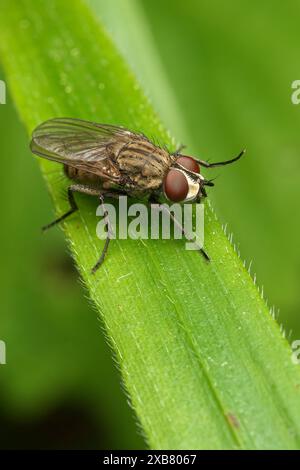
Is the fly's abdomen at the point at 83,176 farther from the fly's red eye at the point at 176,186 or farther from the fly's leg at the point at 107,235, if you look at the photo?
the fly's red eye at the point at 176,186

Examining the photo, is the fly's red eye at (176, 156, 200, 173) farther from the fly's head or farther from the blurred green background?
the blurred green background

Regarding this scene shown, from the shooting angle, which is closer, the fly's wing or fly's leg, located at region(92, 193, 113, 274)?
fly's leg, located at region(92, 193, 113, 274)

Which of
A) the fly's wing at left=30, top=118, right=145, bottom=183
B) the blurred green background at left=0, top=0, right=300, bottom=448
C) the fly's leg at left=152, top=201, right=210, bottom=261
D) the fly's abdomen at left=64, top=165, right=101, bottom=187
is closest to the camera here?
the fly's leg at left=152, top=201, right=210, bottom=261

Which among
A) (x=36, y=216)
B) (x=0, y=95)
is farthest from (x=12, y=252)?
(x=0, y=95)

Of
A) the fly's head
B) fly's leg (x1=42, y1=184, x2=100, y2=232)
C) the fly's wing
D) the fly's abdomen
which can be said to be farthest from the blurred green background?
the fly's head

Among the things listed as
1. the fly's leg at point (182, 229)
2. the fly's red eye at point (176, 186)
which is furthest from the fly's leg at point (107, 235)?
the fly's red eye at point (176, 186)

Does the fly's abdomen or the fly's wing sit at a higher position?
the fly's wing

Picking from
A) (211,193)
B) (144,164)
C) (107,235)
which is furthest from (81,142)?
(211,193)

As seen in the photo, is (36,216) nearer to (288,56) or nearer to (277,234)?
(277,234)
